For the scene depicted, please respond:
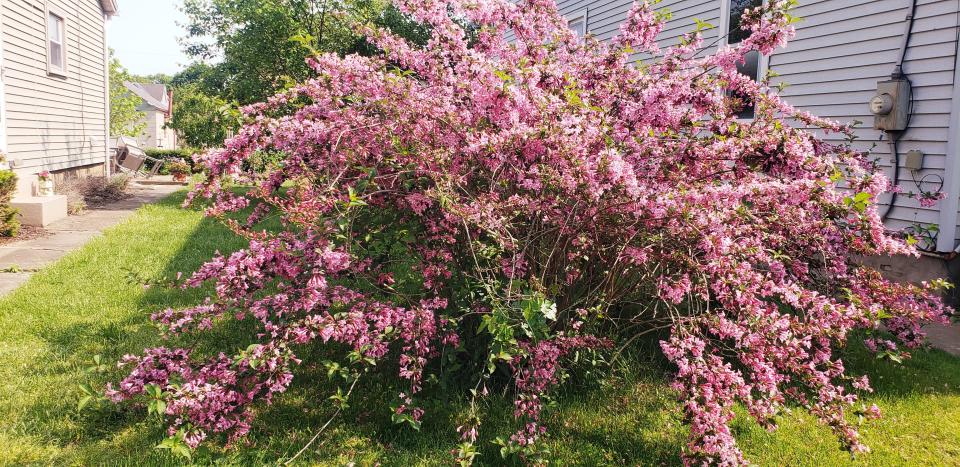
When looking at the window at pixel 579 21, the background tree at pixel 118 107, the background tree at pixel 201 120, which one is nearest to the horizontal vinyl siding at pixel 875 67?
the window at pixel 579 21

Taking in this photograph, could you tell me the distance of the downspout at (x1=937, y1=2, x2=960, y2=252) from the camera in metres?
5.73

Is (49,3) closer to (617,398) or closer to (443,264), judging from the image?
(443,264)

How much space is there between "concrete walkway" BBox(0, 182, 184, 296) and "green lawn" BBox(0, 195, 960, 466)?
1.79 meters

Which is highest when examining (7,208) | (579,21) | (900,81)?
(579,21)

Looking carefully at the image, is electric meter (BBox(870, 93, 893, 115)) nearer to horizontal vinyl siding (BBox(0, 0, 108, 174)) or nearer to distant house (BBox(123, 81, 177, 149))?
horizontal vinyl siding (BBox(0, 0, 108, 174))

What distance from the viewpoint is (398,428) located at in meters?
3.31

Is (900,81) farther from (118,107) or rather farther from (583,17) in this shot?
(118,107)

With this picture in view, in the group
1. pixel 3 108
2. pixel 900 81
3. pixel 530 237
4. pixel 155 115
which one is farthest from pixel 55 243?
pixel 155 115

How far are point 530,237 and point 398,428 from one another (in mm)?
1214

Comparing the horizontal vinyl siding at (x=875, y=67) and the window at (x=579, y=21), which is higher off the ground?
the window at (x=579, y=21)

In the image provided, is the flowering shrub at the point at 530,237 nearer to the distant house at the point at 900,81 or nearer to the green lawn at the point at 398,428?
the green lawn at the point at 398,428

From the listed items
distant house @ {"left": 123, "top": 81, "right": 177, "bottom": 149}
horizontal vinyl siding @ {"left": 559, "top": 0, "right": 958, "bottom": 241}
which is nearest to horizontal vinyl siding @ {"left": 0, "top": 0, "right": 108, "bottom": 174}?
horizontal vinyl siding @ {"left": 559, "top": 0, "right": 958, "bottom": 241}

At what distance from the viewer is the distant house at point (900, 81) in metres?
5.85

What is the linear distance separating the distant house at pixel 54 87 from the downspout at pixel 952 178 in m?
10.7
